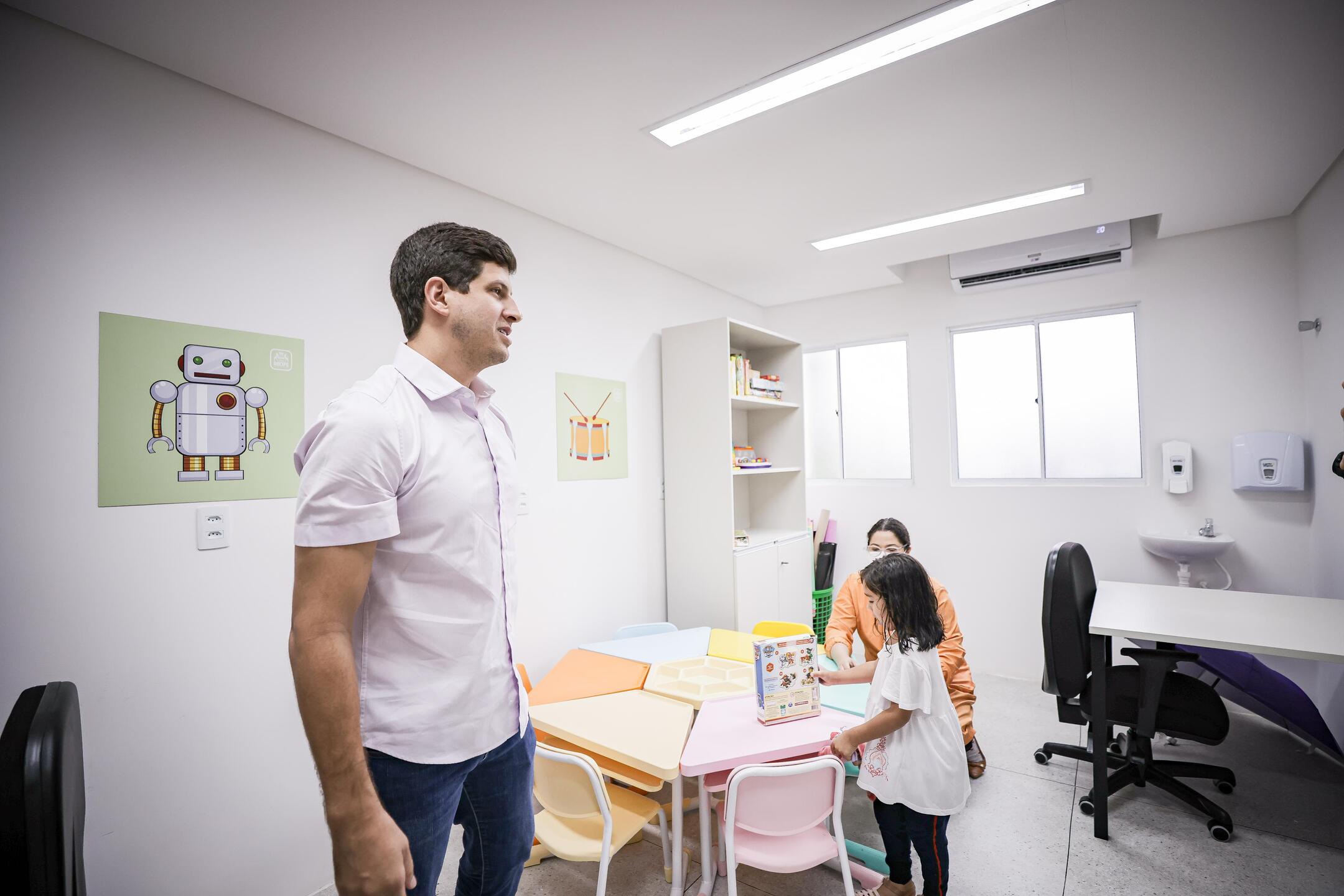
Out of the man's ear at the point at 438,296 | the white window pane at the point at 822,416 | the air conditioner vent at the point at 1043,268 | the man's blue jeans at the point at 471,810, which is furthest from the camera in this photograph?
the white window pane at the point at 822,416

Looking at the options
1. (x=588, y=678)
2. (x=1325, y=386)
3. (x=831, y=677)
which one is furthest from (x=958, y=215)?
(x=588, y=678)

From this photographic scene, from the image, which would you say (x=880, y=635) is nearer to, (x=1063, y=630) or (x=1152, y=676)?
(x=1063, y=630)

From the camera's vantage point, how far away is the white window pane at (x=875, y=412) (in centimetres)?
475

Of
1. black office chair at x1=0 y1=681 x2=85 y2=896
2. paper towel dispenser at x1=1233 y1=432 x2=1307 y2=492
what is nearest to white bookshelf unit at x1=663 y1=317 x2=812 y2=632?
paper towel dispenser at x1=1233 y1=432 x2=1307 y2=492

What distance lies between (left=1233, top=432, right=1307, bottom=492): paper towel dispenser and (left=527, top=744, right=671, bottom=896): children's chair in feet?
12.7

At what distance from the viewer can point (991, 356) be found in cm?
441

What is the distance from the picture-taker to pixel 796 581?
163 inches

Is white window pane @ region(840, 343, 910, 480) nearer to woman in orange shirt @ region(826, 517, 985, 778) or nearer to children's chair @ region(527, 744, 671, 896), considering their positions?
woman in orange shirt @ region(826, 517, 985, 778)

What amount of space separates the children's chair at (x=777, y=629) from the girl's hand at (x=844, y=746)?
3.84ft

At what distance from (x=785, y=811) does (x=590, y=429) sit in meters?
2.18

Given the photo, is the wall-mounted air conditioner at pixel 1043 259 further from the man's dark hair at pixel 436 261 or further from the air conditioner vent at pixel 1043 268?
the man's dark hair at pixel 436 261

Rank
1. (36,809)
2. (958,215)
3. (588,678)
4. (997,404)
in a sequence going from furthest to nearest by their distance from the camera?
(997,404)
(958,215)
(588,678)
(36,809)

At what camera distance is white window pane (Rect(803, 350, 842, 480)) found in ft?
16.6

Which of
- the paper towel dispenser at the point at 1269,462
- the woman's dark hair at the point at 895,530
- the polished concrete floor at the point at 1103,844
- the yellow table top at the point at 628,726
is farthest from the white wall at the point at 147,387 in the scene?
the paper towel dispenser at the point at 1269,462
